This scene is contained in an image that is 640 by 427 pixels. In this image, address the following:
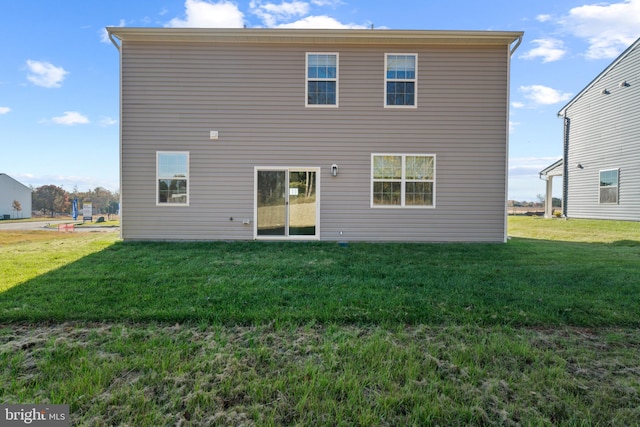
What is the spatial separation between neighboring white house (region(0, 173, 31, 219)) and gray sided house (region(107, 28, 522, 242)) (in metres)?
33.3

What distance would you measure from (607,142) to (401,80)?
1057cm

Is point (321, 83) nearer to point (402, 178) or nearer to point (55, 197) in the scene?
point (402, 178)

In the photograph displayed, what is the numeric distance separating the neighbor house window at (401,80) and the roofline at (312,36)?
39 centimetres

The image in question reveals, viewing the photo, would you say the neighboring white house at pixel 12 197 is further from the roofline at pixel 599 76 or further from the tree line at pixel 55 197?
the roofline at pixel 599 76

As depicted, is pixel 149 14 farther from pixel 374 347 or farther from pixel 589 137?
pixel 589 137

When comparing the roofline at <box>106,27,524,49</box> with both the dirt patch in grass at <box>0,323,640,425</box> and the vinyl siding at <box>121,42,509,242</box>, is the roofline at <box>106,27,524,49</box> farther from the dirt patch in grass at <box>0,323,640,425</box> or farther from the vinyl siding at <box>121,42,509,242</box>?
the dirt patch in grass at <box>0,323,640,425</box>

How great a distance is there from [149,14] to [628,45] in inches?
658

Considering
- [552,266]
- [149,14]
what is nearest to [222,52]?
[149,14]

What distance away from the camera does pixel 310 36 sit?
8.11 metres

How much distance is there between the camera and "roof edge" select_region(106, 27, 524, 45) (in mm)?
8023

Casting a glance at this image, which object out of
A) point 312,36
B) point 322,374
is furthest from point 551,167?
Result: point 322,374

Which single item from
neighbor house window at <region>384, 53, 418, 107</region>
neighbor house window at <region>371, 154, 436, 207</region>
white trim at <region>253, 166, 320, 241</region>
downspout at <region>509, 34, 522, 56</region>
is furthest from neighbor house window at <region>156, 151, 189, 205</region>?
downspout at <region>509, 34, 522, 56</region>

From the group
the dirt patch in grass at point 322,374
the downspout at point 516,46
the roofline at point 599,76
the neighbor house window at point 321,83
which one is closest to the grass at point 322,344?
the dirt patch in grass at point 322,374

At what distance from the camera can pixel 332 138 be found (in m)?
8.47
